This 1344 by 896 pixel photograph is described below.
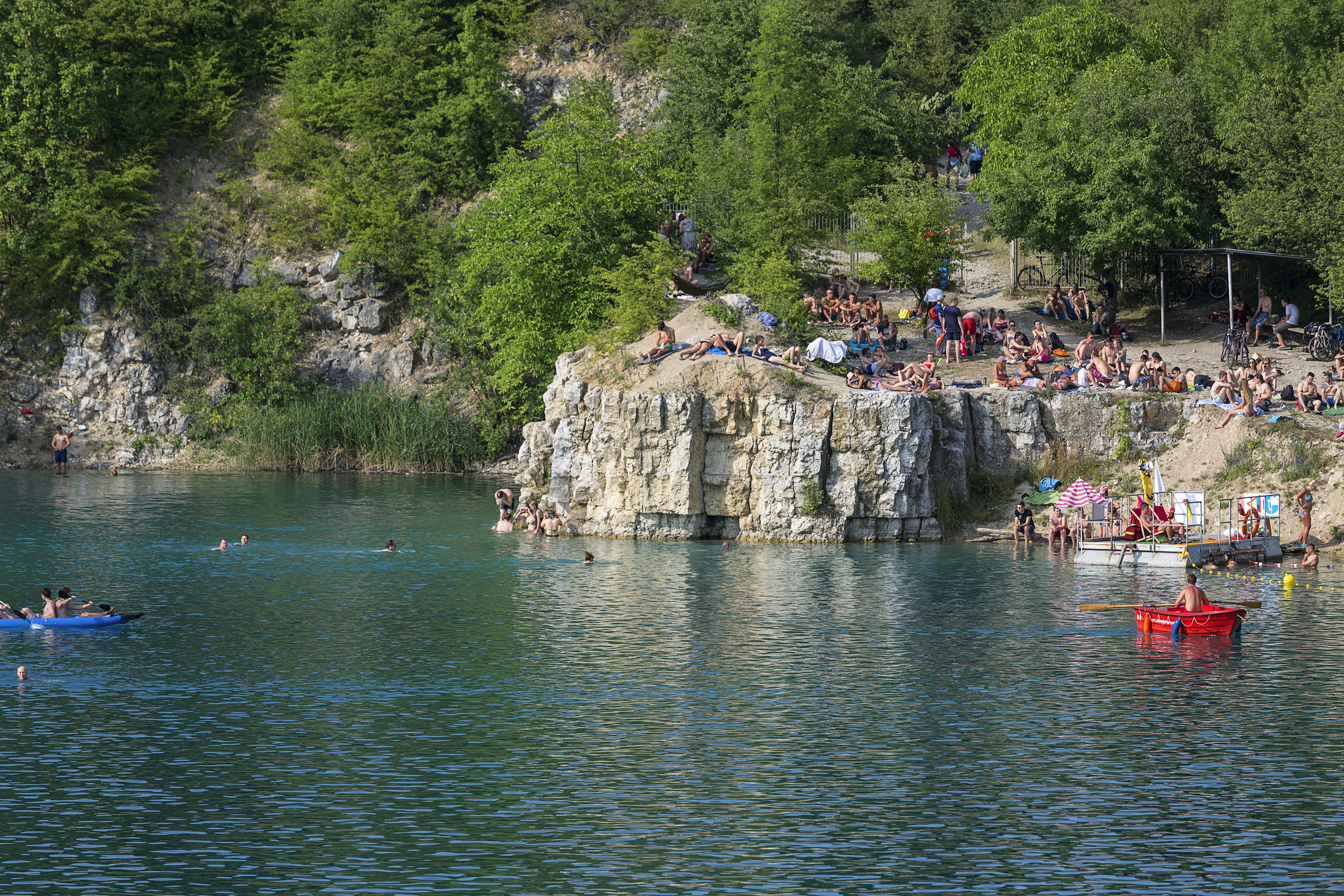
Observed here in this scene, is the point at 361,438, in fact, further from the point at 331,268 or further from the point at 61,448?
the point at 61,448

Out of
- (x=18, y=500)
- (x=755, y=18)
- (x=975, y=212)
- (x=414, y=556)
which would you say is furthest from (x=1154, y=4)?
(x=18, y=500)

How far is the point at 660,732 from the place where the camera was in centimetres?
2677

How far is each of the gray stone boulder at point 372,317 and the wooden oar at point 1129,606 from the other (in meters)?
49.9

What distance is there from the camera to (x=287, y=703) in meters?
28.4

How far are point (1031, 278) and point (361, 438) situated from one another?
1337 inches

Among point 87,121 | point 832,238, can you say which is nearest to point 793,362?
point 832,238

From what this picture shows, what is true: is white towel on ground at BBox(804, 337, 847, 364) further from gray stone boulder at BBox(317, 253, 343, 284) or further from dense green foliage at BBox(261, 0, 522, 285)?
gray stone boulder at BBox(317, 253, 343, 284)

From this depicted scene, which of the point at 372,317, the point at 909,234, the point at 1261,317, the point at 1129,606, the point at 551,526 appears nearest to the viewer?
the point at 1129,606

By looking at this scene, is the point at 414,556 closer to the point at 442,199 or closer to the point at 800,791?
the point at 800,791

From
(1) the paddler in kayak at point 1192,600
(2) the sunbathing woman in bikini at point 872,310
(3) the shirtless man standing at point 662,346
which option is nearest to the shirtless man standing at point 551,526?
(3) the shirtless man standing at point 662,346

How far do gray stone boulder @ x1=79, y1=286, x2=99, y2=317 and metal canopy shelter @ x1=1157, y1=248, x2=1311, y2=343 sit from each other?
55.2 metres

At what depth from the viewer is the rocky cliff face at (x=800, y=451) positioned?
Answer: 48844mm

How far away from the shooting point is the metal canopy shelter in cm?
5628

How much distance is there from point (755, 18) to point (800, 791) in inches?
2379
